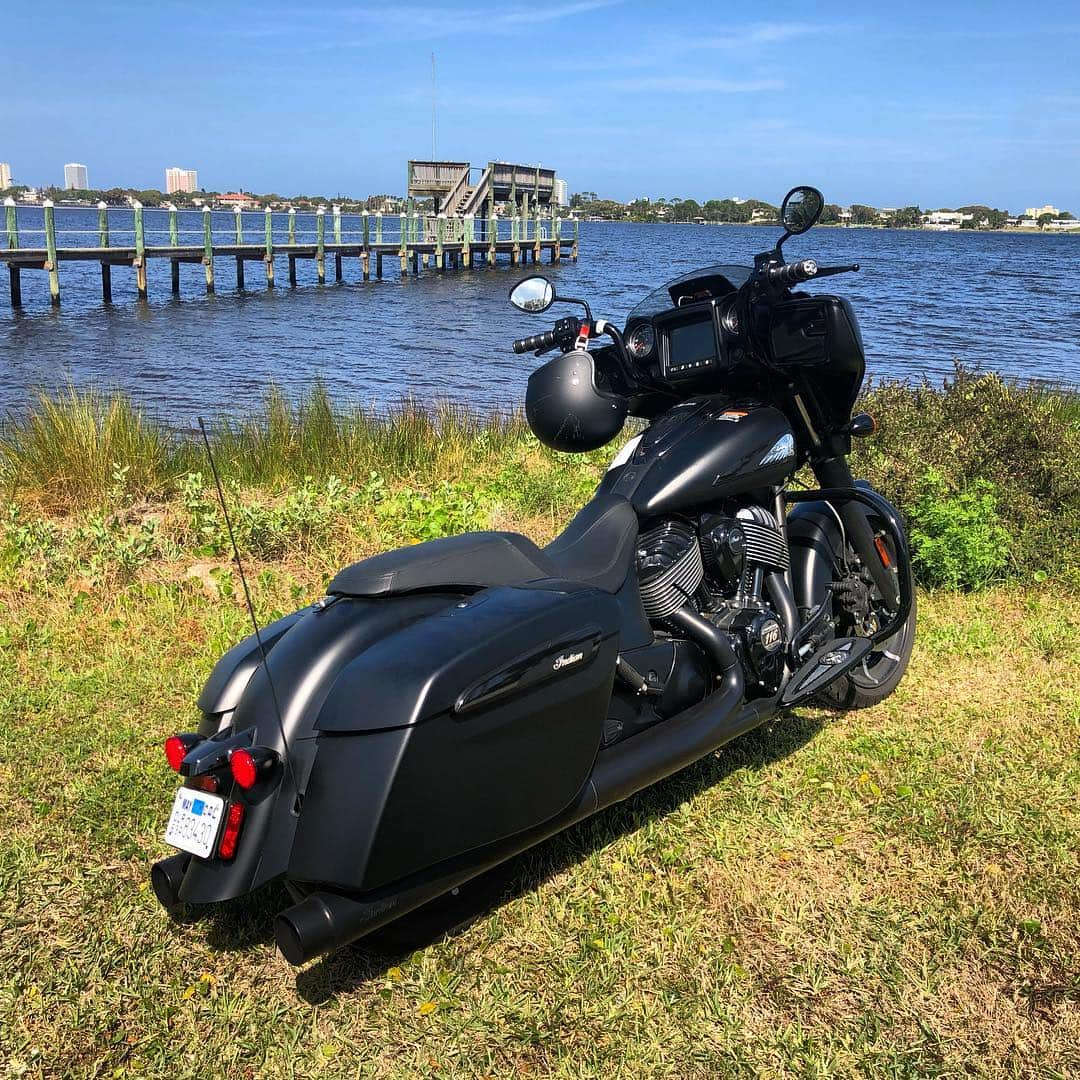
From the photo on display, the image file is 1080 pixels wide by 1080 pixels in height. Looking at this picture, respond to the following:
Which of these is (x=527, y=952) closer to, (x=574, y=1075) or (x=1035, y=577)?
(x=574, y=1075)

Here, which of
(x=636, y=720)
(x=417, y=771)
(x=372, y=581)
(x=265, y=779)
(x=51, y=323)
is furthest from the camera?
(x=51, y=323)

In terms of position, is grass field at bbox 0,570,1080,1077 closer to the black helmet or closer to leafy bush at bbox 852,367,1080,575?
the black helmet

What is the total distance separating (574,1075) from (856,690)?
7.22 ft

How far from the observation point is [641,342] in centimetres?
351

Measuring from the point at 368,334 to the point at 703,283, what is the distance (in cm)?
2159

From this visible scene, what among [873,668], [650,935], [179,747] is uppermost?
[179,747]

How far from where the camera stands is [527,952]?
2.85 meters

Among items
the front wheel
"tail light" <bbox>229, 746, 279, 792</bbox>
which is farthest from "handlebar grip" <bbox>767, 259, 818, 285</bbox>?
"tail light" <bbox>229, 746, 279, 792</bbox>

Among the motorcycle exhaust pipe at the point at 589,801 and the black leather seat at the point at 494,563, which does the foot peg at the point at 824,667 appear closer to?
the motorcycle exhaust pipe at the point at 589,801

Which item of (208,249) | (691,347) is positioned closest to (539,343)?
(691,347)

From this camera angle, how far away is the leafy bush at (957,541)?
5562 mm

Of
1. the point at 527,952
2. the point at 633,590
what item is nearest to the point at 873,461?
the point at 633,590

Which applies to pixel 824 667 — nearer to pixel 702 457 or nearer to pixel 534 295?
pixel 702 457

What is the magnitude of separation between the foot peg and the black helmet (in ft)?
3.18
